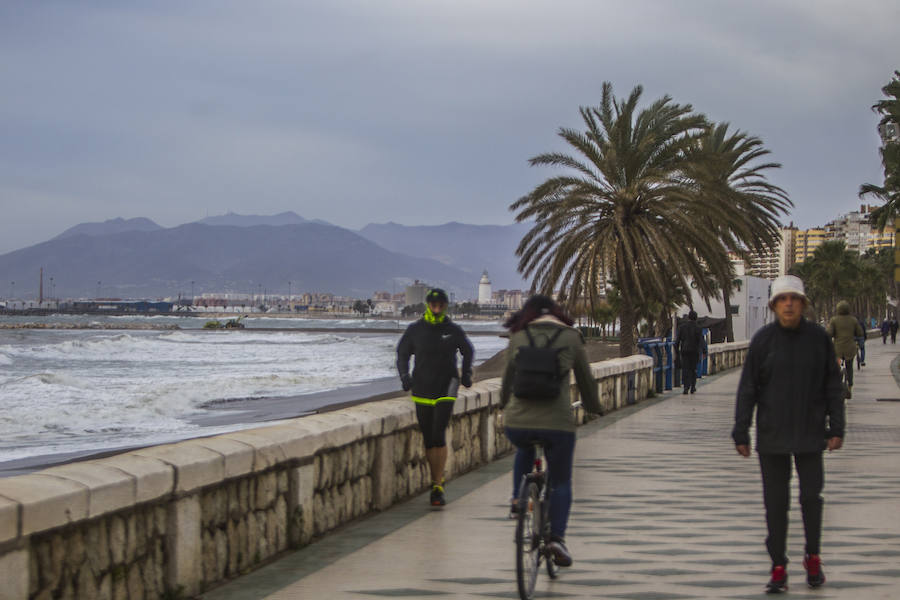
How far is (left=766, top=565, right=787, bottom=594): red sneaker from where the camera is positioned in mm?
5336

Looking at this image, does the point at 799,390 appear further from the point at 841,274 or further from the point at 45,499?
the point at 841,274

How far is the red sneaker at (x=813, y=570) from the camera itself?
547cm

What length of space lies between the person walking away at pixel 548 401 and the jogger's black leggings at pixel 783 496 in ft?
3.22

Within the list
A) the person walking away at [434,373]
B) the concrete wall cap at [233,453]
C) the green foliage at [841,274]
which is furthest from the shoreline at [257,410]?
→ the green foliage at [841,274]

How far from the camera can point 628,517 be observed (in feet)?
25.6

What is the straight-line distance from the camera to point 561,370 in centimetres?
554

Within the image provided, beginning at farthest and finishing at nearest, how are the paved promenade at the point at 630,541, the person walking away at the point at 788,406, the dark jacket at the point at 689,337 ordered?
the dark jacket at the point at 689,337
the paved promenade at the point at 630,541
the person walking away at the point at 788,406

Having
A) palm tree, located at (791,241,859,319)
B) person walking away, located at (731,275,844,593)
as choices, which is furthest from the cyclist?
palm tree, located at (791,241,859,319)

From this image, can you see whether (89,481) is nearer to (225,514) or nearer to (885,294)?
(225,514)

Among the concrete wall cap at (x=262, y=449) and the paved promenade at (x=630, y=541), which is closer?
the paved promenade at (x=630, y=541)

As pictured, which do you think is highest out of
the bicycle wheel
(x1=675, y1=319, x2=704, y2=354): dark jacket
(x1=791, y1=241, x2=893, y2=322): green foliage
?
(x1=791, y1=241, x2=893, y2=322): green foliage

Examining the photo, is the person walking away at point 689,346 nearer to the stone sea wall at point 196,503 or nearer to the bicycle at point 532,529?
the stone sea wall at point 196,503

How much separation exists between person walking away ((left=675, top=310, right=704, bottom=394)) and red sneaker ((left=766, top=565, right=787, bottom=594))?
52.5 feet

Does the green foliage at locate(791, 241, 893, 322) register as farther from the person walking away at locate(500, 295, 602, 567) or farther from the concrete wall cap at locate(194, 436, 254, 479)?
the concrete wall cap at locate(194, 436, 254, 479)
